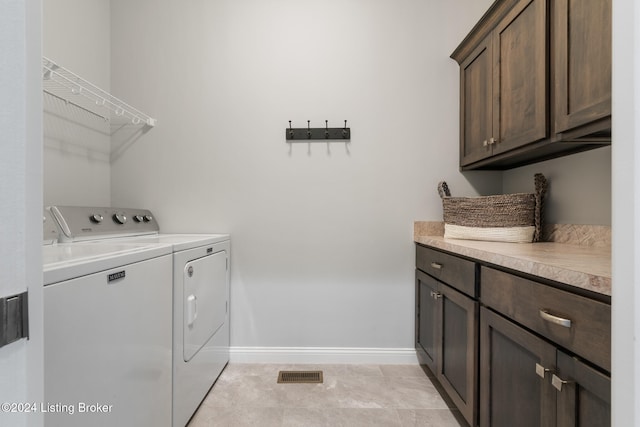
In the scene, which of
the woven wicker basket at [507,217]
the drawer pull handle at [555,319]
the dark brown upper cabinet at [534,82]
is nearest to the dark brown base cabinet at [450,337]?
the woven wicker basket at [507,217]

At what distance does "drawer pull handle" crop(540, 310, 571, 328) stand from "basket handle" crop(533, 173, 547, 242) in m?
0.88

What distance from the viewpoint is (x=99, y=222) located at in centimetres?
154

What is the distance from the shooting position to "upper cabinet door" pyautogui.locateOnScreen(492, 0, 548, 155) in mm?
1248

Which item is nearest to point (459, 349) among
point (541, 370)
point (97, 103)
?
point (541, 370)

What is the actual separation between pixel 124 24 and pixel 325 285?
227cm

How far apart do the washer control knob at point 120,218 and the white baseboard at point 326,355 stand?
107 cm

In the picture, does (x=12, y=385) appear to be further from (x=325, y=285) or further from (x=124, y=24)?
(x=124, y=24)

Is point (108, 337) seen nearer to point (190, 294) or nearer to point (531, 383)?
point (190, 294)

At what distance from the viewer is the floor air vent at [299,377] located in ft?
5.74

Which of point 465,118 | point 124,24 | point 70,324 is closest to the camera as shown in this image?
point 70,324

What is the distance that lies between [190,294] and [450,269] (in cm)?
126

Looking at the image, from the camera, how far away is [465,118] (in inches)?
75.2

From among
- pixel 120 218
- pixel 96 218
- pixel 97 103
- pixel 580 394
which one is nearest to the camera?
pixel 580 394

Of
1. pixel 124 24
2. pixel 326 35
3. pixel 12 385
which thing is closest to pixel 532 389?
pixel 12 385
